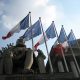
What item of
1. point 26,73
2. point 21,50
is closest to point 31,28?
point 21,50

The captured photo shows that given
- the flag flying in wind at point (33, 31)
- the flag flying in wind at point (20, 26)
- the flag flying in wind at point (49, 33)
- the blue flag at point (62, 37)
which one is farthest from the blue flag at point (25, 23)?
the blue flag at point (62, 37)

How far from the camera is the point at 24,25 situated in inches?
854

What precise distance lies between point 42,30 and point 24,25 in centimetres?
193

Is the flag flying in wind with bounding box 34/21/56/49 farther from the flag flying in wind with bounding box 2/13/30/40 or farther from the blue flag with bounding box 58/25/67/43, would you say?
the flag flying in wind with bounding box 2/13/30/40

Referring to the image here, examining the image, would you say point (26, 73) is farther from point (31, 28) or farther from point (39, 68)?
point (31, 28)

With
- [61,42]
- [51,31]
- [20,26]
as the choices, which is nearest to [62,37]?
[61,42]

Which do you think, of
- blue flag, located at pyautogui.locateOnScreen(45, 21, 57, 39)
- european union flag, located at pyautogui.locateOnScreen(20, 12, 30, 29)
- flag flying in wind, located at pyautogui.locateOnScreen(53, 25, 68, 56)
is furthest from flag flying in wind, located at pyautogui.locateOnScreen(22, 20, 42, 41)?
flag flying in wind, located at pyautogui.locateOnScreen(53, 25, 68, 56)

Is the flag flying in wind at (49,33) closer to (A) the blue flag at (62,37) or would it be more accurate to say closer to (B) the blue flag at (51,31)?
(B) the blue flag at (51,31)

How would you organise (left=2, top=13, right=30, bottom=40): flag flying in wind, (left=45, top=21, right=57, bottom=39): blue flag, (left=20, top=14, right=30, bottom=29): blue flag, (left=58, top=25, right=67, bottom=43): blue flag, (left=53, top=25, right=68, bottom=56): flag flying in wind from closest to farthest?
(left=2, top=13, right=30, bottom=40): flag flying in wind < (left=20, top=14, right=30, bottom=29): blue flag < (left=45, top=21, right=57, bottom=39): blue flag < (left=53, top=25, right=68, bottom=56): flag flying in wind < (left=58, top=25, right=67, bottom=43): blue flag

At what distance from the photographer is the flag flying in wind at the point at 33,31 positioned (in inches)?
816

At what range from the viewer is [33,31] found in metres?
21.9

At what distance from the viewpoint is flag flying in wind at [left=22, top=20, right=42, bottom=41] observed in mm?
20734

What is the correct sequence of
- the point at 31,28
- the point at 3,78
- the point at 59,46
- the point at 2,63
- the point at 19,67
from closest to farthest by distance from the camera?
the point at 3,78 < the point at 2,63 < the point at 19,67 < the point at 31,28 < the point at 59,46

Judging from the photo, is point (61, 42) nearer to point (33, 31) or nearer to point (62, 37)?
point (62, 37)
